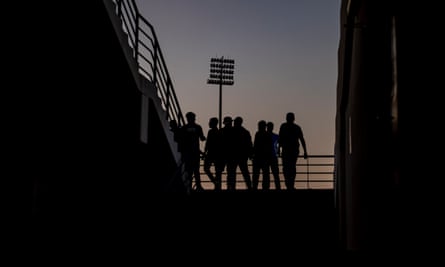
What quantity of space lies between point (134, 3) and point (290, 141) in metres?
2.97

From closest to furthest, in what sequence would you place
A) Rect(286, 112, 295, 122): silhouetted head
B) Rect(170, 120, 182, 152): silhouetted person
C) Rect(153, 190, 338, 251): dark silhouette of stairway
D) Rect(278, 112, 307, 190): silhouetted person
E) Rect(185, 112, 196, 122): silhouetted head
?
1. Rect(153, 190, 338, 251): dark silhouette of stairway
2. Rect(278, 112, 307, 190): silhouetted person
3. Rect(286, 112, 295, 122): silhouetted head
4. Rect(185, 112, 196, 122): silhouetted head
5. Rect(170, 120, 182, 152): silhouetted person

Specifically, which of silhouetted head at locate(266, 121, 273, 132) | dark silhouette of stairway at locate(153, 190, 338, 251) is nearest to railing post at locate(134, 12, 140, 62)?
dark silhouette of stairway at locate(153, 190, 338, 251)

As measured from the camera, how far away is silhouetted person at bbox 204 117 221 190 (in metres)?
10.2

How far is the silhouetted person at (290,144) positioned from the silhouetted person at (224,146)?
743 millimetres

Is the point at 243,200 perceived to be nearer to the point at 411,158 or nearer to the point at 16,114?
the point at 16,114

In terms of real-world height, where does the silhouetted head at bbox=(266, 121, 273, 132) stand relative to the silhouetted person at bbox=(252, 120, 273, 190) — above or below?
above

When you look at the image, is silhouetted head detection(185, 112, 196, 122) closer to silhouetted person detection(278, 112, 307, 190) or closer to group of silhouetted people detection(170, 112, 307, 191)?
group of silhouetted people detection(170, 112, 307, 191)

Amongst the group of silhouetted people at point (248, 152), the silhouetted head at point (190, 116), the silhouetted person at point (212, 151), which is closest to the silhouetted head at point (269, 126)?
the group of silhouetted people at point (248, 152)

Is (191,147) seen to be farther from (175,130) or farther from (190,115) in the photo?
(175,130)

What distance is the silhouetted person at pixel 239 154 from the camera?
9.99 m

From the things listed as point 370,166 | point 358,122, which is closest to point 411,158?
point 370,166

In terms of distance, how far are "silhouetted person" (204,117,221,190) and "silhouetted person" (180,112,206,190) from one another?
0.20 m

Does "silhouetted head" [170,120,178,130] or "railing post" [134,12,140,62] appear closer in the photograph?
"railing post" [134,12,140,62]

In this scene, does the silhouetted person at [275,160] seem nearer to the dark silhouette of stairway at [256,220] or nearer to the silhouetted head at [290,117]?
the silhouetted head at [290,117]
